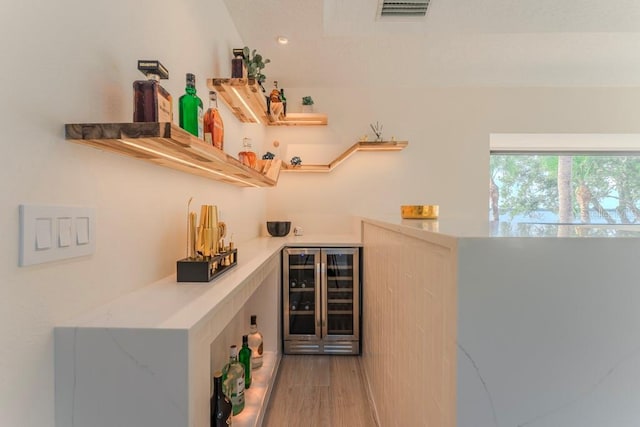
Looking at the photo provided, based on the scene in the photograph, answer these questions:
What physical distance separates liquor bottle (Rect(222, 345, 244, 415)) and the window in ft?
11.2

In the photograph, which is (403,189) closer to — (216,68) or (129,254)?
(216,68)

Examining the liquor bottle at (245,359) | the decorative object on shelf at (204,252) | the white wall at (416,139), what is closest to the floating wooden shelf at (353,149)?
the white wall at (416,139)

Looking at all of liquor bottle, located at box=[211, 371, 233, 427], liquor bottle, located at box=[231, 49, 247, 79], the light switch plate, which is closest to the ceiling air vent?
liquor bottle, located at box=[231, 49, 247, 79]

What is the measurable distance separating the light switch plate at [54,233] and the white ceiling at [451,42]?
1.81 m

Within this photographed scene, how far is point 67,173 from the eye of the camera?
764 millimetres

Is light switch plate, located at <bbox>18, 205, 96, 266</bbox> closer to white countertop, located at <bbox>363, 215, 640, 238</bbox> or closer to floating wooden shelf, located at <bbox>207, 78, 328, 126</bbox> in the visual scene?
white countertop, located at <bbox>363, 215, 640, 238</bbox>

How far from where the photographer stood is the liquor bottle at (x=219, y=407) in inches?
56.6

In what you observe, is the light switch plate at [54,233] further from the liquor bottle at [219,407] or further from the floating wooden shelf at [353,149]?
the floating wooden shelf at [353,149]

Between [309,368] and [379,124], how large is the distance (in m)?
2.50

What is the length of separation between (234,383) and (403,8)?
2545 mm

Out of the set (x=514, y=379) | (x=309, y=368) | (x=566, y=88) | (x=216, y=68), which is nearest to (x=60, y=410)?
(x=514, y=379)

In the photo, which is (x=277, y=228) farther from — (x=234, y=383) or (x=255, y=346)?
(x=234, y=383)

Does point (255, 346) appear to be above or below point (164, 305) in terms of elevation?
below

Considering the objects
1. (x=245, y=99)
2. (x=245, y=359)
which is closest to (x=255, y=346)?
(x=245, y=359)
